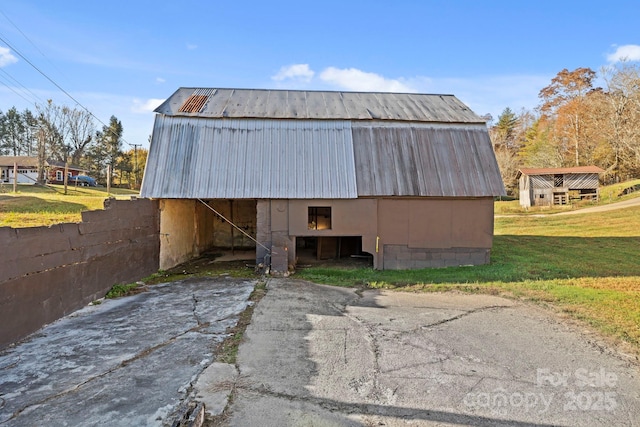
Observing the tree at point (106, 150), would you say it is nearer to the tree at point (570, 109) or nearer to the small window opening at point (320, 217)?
the small window opening at point (320, 217)

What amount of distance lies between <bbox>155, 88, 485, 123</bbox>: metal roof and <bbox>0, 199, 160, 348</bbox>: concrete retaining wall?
458cm

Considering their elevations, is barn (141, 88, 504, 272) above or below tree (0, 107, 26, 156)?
below

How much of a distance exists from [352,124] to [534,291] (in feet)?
25.0

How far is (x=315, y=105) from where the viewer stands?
14.3 metres

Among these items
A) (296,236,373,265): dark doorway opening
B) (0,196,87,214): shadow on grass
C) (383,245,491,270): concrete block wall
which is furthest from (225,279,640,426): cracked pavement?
(0,196,87,214): shadow on grass

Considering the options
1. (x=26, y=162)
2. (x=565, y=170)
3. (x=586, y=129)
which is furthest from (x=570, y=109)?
(x=26, y=162)

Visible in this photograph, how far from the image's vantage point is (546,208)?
33.5 meters

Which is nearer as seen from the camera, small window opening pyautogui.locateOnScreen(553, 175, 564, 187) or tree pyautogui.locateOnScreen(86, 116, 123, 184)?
small window opening pyautogui.locateOnScreen(553, 175, 564, 187)

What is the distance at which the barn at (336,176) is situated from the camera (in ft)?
38.0

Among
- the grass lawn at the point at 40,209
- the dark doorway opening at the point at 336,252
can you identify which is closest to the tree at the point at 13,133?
the grass lawn at the point at 40,209

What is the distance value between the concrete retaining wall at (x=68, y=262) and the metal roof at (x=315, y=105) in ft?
15.0

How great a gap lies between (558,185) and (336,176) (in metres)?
33.2

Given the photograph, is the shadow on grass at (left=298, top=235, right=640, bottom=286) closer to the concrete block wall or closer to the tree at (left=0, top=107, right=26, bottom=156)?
the concrete block wall

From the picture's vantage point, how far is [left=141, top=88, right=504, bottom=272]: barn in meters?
11.6
